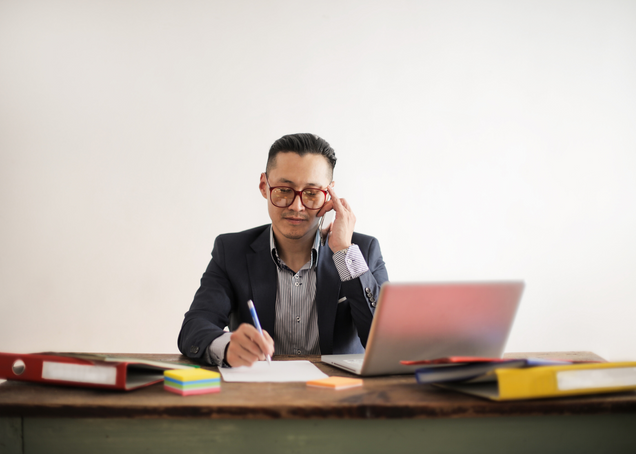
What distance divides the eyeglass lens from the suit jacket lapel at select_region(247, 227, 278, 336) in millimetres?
181

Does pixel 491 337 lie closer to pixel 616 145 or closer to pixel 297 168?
pixel 297 168

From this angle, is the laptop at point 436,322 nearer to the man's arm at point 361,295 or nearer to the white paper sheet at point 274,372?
the white paper sheet at point 274,372

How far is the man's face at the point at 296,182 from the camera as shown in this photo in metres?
1.69

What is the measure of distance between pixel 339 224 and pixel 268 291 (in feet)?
1.11

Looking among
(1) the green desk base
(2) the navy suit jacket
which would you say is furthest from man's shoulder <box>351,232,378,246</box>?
(1) the green desk base

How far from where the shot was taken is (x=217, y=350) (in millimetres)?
1201

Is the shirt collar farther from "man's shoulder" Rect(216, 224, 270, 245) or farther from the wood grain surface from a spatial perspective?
the wood grain surface

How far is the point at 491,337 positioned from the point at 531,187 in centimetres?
230

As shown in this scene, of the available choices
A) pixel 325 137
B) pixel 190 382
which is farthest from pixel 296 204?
pixel 325 137

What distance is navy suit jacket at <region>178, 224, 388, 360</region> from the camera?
1.55 meters

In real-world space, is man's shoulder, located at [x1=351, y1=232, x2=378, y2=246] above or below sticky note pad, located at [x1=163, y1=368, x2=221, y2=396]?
above

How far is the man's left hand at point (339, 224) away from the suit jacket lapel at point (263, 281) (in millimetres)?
234

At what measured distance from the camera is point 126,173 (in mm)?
2846

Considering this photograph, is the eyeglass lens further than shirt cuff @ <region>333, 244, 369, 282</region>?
Yes
